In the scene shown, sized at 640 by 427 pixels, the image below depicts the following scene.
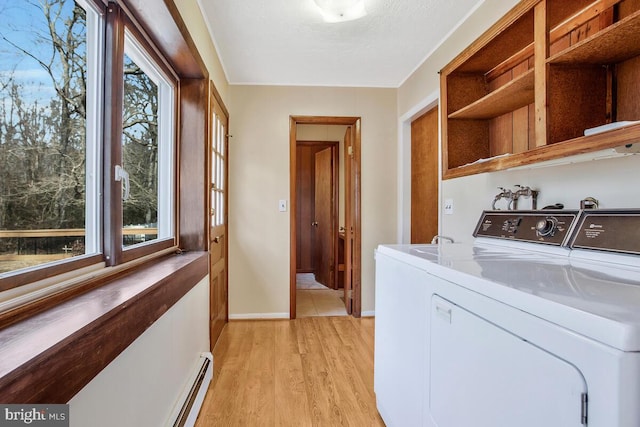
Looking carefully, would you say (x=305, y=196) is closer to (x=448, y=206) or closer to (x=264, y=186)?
(x=264, y=186)

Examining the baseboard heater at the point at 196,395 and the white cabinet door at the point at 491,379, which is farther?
the baseboard heater at the point at 196,395

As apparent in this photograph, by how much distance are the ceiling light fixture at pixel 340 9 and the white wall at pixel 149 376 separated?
Answer: 1.71 metres

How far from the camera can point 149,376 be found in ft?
3.91

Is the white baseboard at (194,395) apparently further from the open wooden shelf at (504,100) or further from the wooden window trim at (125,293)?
the open wooden shelf at (504,100)

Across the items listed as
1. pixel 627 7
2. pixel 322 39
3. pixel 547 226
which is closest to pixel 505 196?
pixel 547 226

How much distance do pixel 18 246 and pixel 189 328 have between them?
1.02 metres

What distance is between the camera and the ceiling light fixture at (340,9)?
68.7 inches

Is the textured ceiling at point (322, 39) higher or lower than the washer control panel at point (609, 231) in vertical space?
higher

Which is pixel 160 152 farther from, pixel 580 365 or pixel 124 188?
pixel 580 365

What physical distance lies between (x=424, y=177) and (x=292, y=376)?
1.86m

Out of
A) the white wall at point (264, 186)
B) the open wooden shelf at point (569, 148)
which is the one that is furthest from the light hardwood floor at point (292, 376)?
the open wooden shelf at point (569, 148)

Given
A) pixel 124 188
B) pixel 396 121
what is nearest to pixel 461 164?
pixel 396 121

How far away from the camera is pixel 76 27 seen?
A: 1.07m

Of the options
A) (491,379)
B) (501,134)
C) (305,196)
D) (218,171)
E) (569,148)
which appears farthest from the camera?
(305,196)
